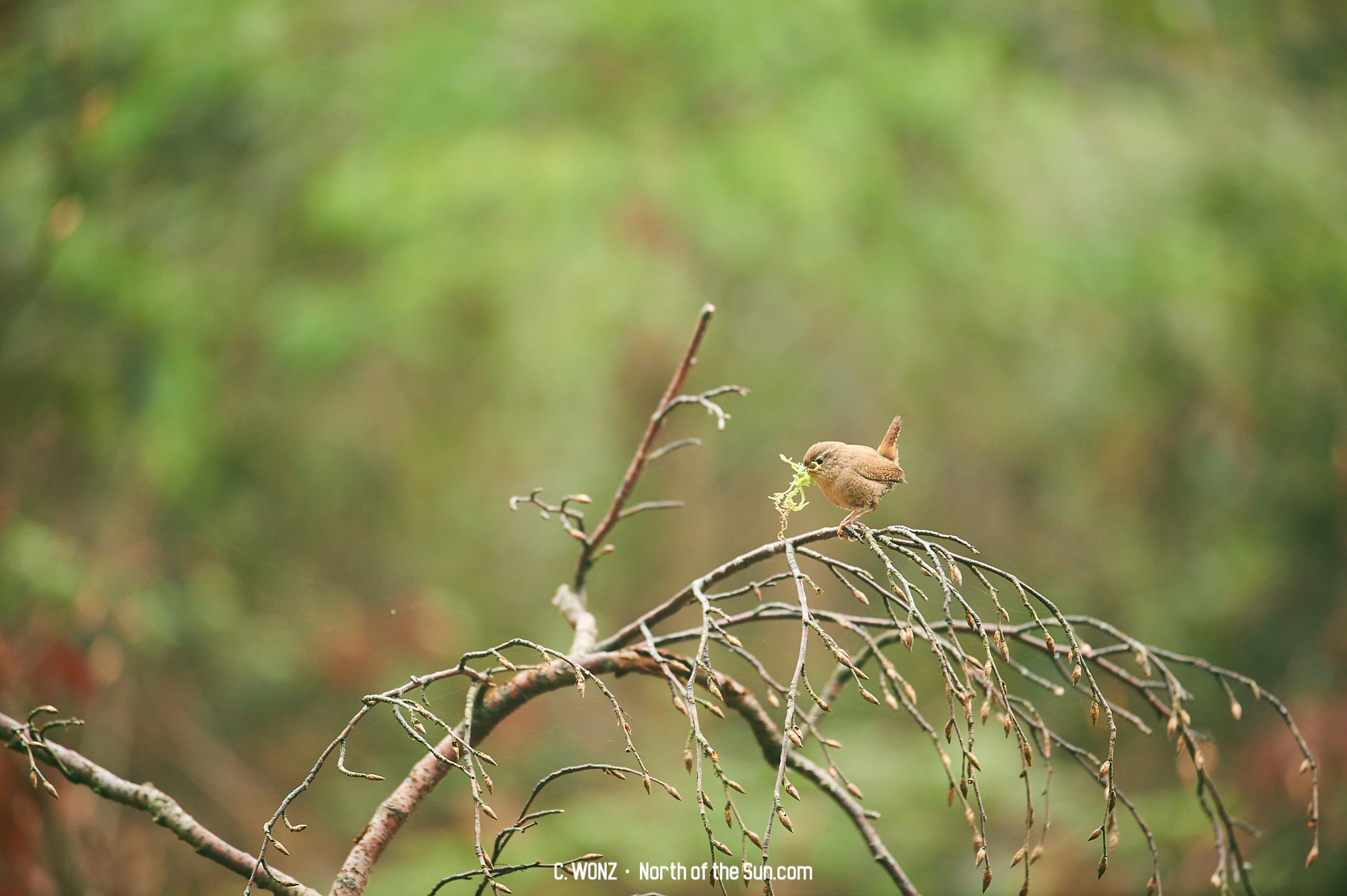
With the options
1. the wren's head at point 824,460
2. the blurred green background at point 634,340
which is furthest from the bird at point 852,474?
the blurred green background at point 634,340

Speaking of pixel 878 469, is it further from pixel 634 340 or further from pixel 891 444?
pixel 634 340

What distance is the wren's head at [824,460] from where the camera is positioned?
865mm

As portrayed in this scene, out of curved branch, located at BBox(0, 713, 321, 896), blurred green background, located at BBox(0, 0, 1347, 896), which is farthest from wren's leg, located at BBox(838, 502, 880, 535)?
blurred green background, located at BBox(0, 0, 1347, 896)

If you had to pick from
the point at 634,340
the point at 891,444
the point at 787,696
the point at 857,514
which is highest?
the point at 634,340

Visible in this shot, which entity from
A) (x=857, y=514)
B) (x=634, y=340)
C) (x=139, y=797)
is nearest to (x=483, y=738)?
(x=139, y=797)

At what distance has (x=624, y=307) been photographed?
2988 mm

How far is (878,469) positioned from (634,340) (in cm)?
235

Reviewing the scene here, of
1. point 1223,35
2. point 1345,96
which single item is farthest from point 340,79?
point 1345,96

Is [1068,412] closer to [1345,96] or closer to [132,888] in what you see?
[1345,96]

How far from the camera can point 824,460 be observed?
0.88 m

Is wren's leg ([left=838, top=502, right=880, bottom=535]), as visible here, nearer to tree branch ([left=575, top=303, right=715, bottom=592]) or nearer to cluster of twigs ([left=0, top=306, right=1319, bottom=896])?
cluster of twigs ([left=0, top=306, right=1319, bottom=896])

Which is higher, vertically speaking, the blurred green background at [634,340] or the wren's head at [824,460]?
the blurred green background at [634,340]

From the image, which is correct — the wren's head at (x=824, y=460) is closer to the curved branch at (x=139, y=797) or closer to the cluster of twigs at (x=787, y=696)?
the cluster of twigs at (x=787, y=696)

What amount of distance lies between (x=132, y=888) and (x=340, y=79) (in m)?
2.66
